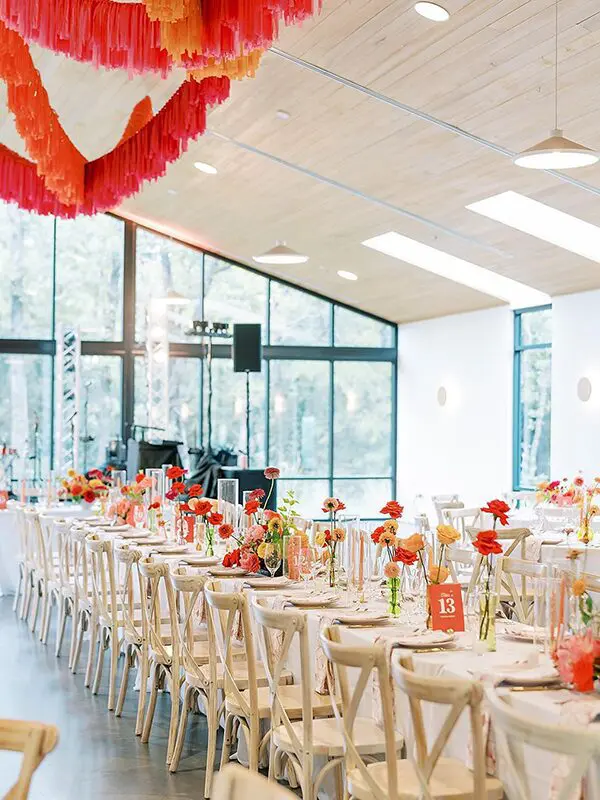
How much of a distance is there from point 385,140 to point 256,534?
5268mm

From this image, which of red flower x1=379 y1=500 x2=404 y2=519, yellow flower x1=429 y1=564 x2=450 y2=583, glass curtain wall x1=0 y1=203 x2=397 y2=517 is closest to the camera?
yellow flower x1=429 y1=564 x2=450 y2=583

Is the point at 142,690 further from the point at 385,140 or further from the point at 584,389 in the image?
the point at 584,389

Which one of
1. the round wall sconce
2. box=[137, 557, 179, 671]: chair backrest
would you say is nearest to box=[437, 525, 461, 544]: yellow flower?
box=[137, 557, 179, 671]: chair backrest

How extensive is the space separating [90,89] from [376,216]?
11.1 feet

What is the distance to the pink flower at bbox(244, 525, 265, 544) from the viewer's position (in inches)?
238

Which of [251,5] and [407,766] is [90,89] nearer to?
[251,5]

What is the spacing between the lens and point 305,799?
4117mm

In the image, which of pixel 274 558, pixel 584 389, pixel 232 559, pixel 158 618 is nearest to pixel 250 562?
pixel 232 559

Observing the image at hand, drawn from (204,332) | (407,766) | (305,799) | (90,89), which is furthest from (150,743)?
(204,332)

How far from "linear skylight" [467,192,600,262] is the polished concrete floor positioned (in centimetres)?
634

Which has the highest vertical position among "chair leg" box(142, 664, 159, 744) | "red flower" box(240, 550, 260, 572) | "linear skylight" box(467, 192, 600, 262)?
"linear skylight" box(467, 192, 600, 262)

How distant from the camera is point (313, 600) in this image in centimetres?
523

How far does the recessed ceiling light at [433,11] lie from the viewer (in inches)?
290

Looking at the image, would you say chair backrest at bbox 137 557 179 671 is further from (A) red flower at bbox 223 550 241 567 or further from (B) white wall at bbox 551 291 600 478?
(B) white wall at bbox 551 291 600 478
